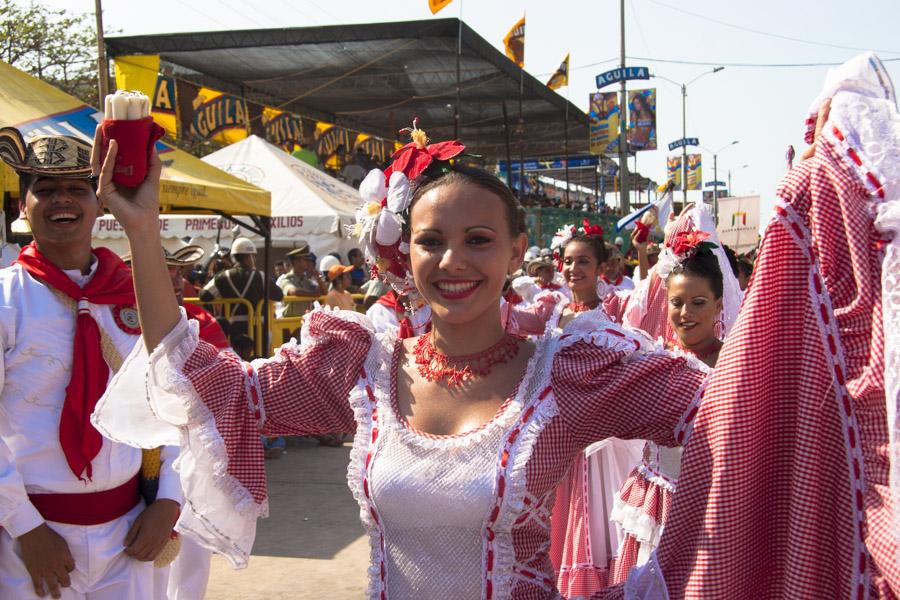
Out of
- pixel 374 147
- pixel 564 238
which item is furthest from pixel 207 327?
pixel 374 147

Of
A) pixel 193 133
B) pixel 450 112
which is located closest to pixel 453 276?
pixel 193 133

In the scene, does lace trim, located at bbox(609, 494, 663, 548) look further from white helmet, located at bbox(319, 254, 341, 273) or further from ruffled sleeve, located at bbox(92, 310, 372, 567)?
white helmet, located at bbox(319, 254, 341, 273)

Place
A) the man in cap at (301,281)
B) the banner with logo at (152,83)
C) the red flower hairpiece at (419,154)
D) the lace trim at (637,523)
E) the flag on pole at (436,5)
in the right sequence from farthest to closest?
1. the flag on pole at (436,5)
2. the banner with logo at (152,83)
3. the man in cap at (301,281)
4. the lace trim at (637,523)
5. the red flower hairpiece at (419,154)

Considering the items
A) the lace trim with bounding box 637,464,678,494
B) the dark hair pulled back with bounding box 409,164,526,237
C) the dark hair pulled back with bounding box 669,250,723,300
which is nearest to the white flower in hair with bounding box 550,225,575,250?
the dark hair pulled back with bounding box 669,250,723,300

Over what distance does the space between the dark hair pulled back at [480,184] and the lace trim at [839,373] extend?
2.24 ft

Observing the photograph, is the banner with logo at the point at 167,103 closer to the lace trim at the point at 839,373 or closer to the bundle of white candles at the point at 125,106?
the bundle of white candles at the point at 125,106

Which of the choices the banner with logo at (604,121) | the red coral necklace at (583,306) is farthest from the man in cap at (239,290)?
the banner with logo at (604,121)

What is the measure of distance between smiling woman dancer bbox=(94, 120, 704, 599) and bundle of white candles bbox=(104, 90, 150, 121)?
0.09 metres

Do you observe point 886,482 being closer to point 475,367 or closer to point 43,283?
point 475,367

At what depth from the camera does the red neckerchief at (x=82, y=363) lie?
287cm

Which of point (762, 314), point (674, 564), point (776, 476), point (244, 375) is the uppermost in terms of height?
point (762, 314)

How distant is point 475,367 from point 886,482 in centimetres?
95

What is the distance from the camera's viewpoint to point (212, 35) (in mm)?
16438

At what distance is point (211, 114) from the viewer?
613 inches
